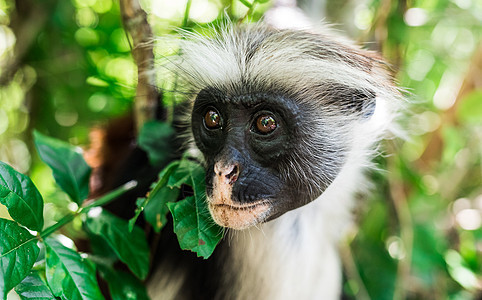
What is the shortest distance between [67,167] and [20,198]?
42 centimetres

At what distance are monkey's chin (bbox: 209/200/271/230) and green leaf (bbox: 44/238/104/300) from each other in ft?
1.59

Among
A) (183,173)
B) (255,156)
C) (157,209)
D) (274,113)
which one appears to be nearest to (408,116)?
(274,113)

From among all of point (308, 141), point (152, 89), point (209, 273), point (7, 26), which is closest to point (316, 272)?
point (209, 273)

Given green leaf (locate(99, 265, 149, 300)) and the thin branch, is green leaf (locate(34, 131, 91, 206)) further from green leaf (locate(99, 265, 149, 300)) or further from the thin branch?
the thin branch

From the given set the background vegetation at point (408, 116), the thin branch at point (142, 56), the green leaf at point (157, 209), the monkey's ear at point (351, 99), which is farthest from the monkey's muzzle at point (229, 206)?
the background vegetation at point (408, 116)

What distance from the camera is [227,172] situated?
1894 mm

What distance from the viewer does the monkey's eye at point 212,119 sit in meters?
2.15

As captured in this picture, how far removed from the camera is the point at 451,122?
4.07 metres

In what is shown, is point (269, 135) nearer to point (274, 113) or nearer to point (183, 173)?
point (274, 113)

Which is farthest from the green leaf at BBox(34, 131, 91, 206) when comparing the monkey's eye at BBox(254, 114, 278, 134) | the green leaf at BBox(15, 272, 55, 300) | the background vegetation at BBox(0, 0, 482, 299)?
the background vegetation at BBox(0, 0, 482, 299)

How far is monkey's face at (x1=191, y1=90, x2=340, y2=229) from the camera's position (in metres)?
1.95

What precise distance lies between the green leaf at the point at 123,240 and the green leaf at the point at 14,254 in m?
0.32

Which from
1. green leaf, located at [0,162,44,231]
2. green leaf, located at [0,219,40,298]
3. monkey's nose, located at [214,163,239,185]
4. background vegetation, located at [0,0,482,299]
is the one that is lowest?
background vegetation, located at [0,0,482,299]

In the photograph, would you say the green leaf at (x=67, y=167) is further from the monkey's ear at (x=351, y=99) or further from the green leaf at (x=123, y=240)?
the monkey's ear at (x=351, y=99)
